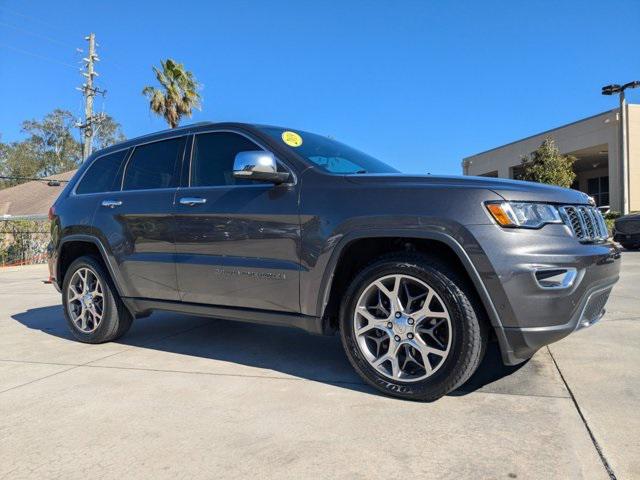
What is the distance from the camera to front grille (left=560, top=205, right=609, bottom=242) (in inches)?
121

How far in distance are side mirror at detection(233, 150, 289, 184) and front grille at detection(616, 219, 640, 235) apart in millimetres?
14322

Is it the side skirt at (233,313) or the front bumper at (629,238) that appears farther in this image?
the front bumper at (629,238)

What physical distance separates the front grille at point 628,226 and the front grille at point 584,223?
42.9ft

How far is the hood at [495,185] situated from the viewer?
2.93 metres

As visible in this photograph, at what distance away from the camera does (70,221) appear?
509cm

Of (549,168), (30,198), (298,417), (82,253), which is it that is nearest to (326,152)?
(298,417)

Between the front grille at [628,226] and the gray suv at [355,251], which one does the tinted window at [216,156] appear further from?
the front grille at [628,226]

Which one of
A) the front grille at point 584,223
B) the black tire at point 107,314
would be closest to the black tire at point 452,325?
the front grille at point 584,223

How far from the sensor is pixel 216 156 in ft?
13.7

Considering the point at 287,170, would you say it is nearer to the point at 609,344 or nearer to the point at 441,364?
the point at 441,364

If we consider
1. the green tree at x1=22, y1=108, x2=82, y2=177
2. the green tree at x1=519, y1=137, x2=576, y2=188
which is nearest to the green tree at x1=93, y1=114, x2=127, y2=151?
the green tree at x1=22, y1=108, x2=82, y2=177

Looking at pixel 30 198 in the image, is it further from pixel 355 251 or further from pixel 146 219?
pixel 355 251

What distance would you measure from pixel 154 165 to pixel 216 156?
780 millimetres

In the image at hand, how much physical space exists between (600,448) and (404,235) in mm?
1455
